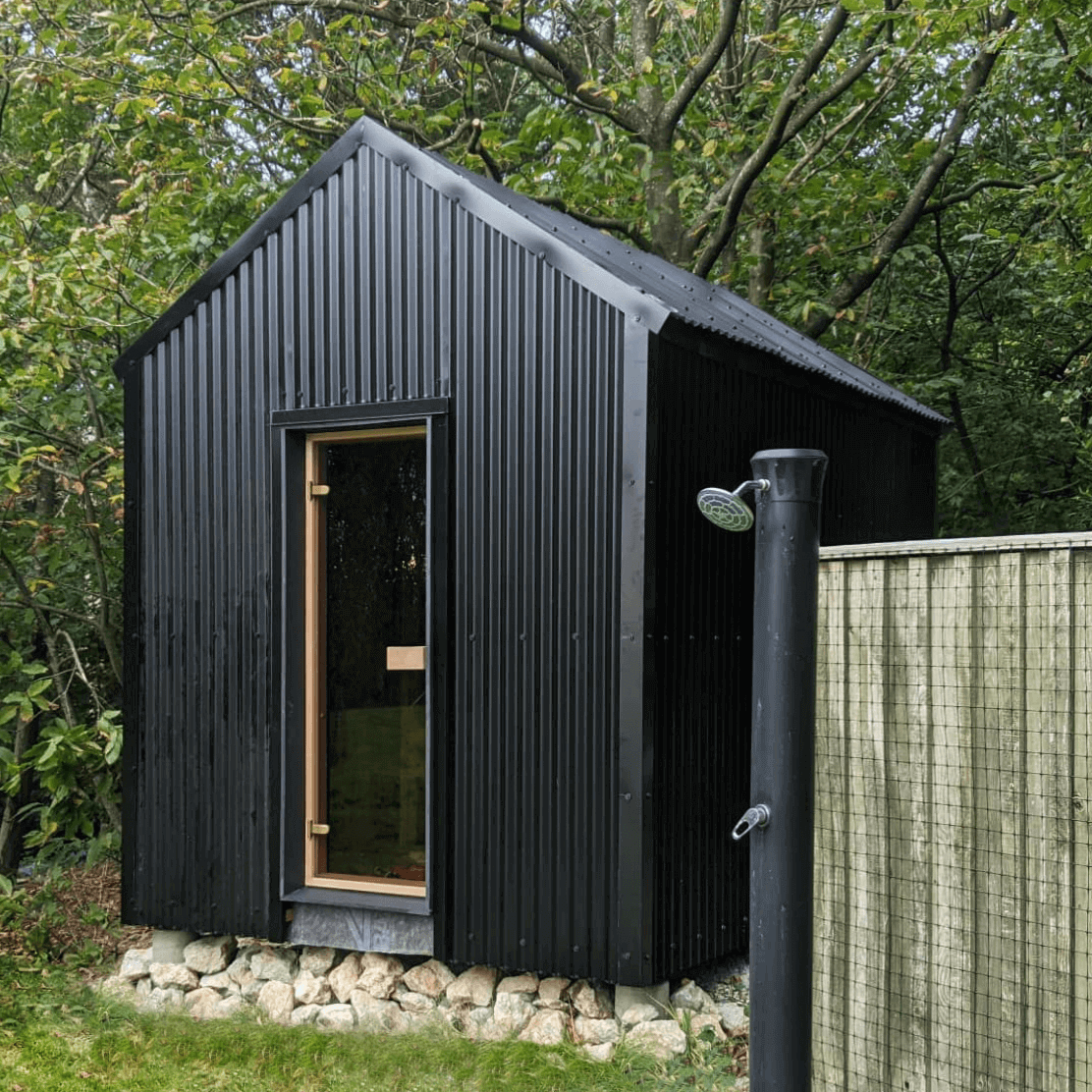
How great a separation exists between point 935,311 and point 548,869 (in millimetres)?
8778

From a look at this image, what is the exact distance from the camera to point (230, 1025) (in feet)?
21.0

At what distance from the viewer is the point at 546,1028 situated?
5828 millimetres

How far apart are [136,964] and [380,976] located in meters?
1.54

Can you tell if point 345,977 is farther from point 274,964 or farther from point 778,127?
point 778,127

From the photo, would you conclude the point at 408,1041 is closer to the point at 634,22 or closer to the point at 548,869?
the point at 548,869

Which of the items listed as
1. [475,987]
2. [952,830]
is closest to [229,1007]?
[475,987]

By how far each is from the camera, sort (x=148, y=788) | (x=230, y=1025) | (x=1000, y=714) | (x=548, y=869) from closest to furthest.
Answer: (x=1000, y=714), (x=548, y=869), (x=230, y=1025), (x=148, y=788)

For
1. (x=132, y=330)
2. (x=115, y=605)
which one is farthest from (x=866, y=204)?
(x=115, y=605)

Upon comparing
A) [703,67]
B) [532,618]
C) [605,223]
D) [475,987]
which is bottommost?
[475,987]

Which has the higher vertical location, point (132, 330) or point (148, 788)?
point (132, 330)

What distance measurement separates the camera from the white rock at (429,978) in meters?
6.20

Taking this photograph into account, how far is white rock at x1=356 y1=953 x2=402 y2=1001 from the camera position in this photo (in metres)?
6.30

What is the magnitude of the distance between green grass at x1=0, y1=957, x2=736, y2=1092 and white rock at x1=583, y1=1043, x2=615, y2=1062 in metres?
0.06

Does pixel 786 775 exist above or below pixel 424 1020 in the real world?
above
